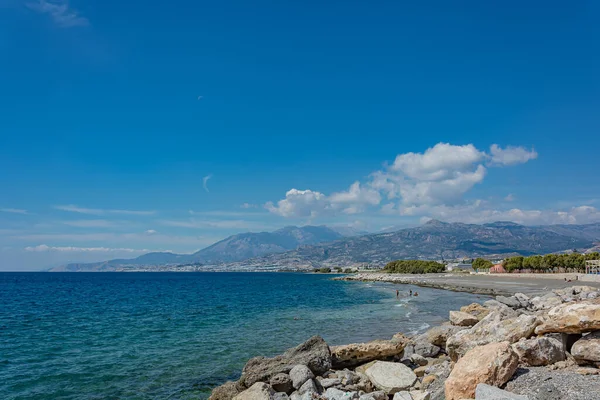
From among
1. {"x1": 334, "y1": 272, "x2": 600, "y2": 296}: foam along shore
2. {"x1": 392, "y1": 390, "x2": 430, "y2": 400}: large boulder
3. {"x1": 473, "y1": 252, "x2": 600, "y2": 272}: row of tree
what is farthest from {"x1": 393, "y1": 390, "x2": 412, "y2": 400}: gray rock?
{"x1": 473, "y1": 252, "x2": 600, "y2": 272}: row of tree

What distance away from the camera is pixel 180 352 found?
950 inches

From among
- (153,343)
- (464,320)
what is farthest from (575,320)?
(153,343)

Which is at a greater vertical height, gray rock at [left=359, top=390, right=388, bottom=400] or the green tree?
gray rock at [left=359, top=390, right=388, bottom=400]

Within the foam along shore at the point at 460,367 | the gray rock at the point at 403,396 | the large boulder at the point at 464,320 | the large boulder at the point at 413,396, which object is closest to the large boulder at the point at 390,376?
the foam along shore at the point at 460,367

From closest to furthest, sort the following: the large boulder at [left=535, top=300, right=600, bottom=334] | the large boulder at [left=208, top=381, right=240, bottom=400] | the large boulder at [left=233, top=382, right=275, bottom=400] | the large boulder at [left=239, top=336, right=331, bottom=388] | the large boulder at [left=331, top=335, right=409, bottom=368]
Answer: the large boulder at [left=535, top=300, right=600, bottom=334]
the large boulder at [left=233, top=382, right=275, bottom=400]
the large boulder at [left=208, top=381, right=240, bottom=400]
the large boulder at [left=239, top=336, right=331, bottom=388]
the large boulder at [left=331, top=335, right=409, bottom=368]

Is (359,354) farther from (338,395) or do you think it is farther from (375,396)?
(375,396)

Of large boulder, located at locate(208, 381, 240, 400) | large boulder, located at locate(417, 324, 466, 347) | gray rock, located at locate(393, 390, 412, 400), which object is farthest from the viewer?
large boulder, located at locate(417, 324, 466, 347)

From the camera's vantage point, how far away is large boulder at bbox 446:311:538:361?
40.5 ft

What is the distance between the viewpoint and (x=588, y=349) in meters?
10.3

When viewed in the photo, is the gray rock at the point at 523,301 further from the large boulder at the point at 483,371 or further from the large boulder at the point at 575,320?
the large boulder at the point at 483,371

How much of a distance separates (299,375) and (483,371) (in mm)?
7154

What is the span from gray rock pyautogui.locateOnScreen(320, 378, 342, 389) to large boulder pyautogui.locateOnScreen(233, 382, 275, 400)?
78.3 inches

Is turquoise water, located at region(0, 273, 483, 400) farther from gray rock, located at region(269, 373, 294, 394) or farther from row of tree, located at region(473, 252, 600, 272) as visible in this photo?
row of tree, located at region(473, 252, 600, 272)

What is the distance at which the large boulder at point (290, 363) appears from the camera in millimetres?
15016
